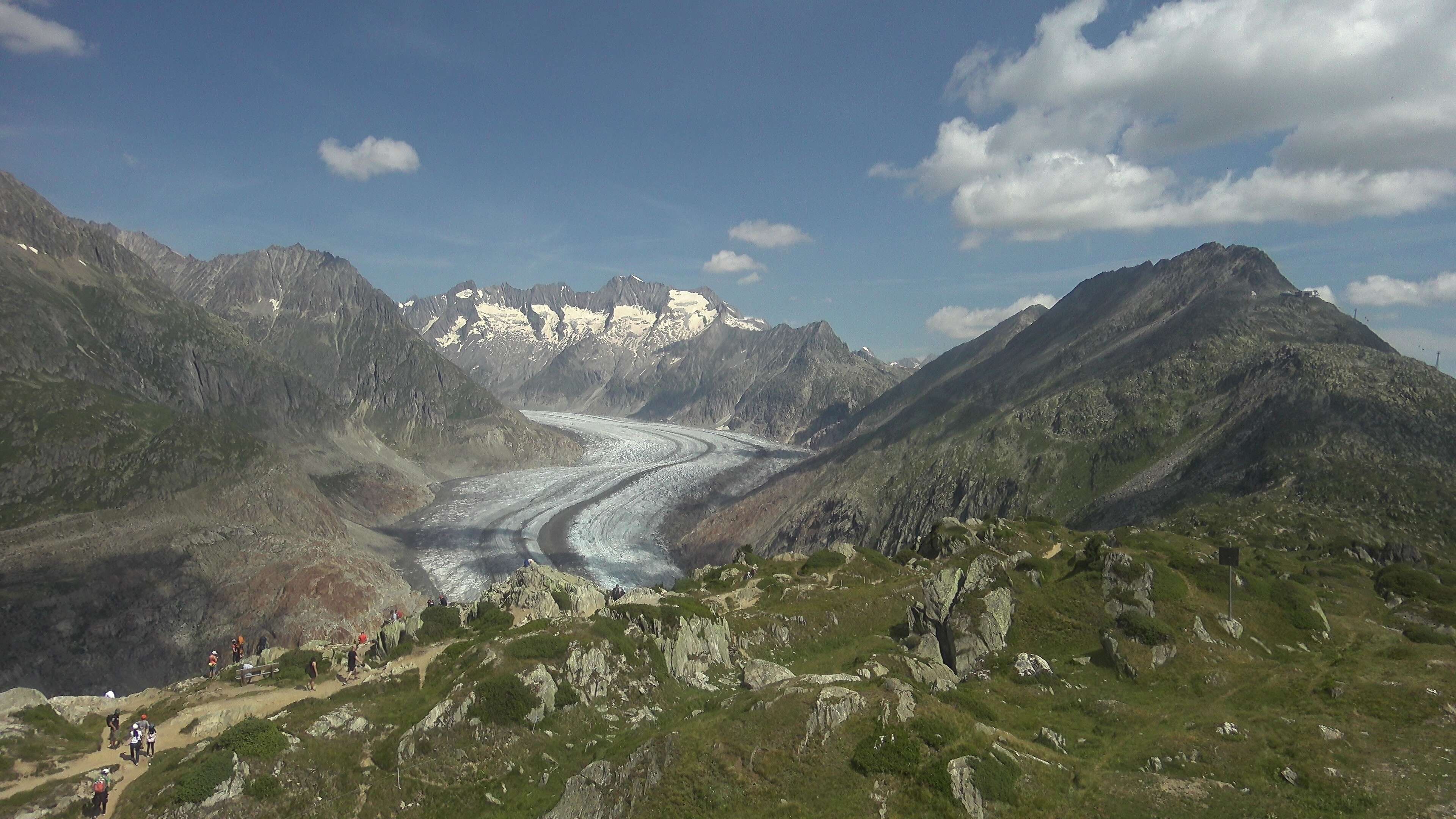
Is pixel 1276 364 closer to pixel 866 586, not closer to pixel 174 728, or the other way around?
pixel 866 586

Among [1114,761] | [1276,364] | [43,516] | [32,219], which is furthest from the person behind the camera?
[32,219]

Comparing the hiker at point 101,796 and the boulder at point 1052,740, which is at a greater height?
the boulder at point 1052,740

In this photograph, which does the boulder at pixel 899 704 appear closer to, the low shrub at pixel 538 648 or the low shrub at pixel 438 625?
the low shrub at pixel 538 648

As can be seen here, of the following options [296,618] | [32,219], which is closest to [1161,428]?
[296,618]

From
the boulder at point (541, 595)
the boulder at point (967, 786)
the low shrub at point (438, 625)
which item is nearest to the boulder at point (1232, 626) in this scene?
the boulder at point (967, 786)

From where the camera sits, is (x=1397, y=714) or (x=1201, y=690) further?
(x=1201, y=690)

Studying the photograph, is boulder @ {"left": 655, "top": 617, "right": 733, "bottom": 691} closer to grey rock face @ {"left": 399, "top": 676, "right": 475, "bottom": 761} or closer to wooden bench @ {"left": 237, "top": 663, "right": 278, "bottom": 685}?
grey rock face @ {"left": 399, "top": 676, "right": 475, "bottom": 761}
